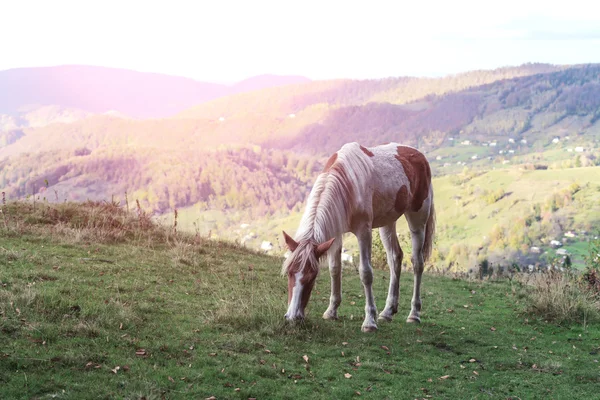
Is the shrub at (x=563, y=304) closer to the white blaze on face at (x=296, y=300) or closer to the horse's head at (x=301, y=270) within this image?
the horse's head at (x=301, y=270)

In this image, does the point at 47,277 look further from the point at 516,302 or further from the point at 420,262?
the point at 516,302

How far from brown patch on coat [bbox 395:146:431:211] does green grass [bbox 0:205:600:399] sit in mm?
1959

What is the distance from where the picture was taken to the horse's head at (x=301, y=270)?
20.1 feet

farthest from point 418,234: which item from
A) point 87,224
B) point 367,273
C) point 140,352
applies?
point 87,224

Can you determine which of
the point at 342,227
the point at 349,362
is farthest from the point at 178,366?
the point at 342,227

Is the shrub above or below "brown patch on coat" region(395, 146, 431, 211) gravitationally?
below

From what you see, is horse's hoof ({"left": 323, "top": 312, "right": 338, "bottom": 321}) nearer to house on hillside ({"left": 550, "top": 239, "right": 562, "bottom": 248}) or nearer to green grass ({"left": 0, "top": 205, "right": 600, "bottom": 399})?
green grass ({"left": 0, "top": 205, "right": 600, "bottom": 399})

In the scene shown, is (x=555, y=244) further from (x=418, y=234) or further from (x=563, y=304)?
(x=418, y=234)

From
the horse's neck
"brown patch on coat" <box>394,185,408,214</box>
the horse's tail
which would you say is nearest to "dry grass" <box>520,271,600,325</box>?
the horse's tail

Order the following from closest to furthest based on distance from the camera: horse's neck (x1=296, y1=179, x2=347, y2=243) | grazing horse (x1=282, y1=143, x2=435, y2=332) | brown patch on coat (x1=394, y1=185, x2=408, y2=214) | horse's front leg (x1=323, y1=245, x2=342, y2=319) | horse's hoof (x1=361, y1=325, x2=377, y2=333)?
grazing horse (x1=282, y1=143, x2=435, y2=332)
horse's neck (x1=296, y1=179, x2=347, y2=243)
horse's hoof (x1=361, y1=325, x2=377, y2=333)
horse's front leg (x1=323, y1=245, x2=342, y2=319)
brown patch on coat (x1=394, y1=185, x2=408, y2=214)

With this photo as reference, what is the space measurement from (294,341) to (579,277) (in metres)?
8.56

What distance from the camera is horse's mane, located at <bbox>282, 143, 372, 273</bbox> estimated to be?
6.22 meters

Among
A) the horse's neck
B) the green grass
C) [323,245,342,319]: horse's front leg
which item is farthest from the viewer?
[323,245,342,319]: horse's front leg

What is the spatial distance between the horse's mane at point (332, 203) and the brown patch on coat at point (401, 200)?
2.40 ft
